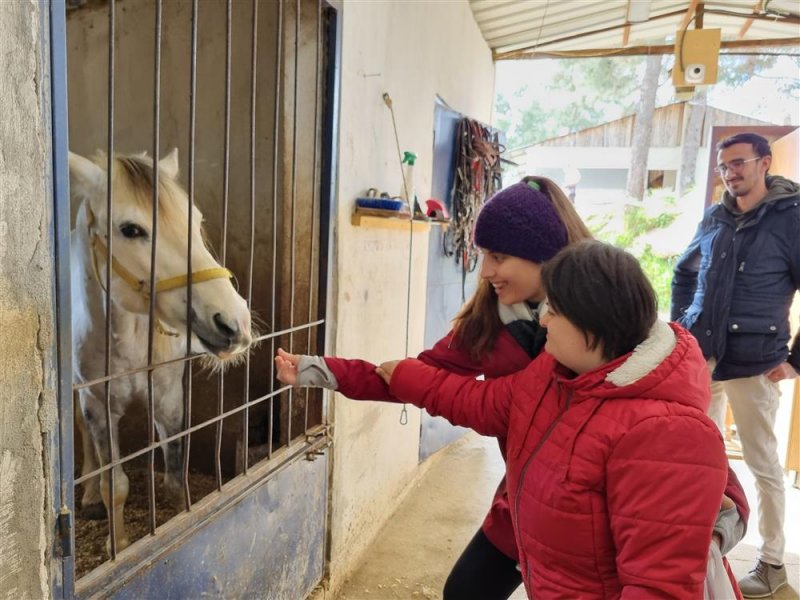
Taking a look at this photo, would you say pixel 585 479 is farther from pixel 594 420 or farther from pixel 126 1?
pixel 126 1

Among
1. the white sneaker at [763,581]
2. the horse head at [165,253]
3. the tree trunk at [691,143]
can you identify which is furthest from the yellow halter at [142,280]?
the tree trunk at [691,143]

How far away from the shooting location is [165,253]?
1411mm

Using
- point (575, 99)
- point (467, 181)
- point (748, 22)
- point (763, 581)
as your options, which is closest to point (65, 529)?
point (763, 581)

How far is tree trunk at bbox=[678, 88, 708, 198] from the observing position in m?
10.7

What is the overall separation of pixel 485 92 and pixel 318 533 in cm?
355

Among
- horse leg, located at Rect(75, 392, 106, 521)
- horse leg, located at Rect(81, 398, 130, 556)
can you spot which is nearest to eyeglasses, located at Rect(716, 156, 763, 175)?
horse leg, located at Rect(81, 398, 130, 556)

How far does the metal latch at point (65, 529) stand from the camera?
0.92m

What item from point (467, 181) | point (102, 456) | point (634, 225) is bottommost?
point (102, 456)

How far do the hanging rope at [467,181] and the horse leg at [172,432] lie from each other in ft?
6.16

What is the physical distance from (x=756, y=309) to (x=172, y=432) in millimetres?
2129

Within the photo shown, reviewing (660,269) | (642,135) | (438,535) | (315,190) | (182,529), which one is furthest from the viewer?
(642,135)

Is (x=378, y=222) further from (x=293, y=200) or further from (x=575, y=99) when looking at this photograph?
(x=575, y=99)

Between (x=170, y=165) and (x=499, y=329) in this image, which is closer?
Answer: (x=499, y=329)

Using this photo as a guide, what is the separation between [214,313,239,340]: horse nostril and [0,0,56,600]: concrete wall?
0.51 m
